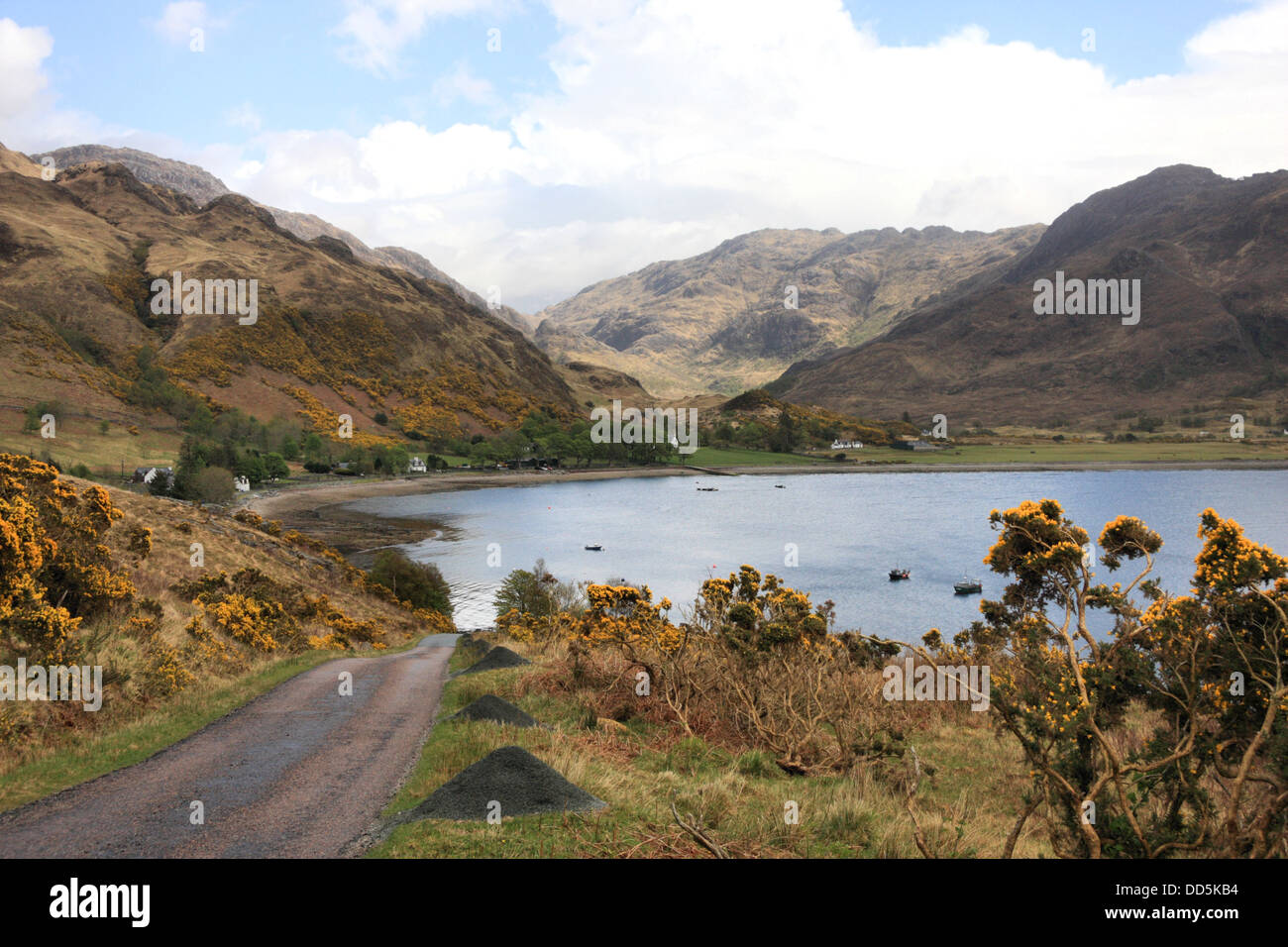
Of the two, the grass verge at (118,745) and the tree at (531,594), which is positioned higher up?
the grass verge at (118,745)

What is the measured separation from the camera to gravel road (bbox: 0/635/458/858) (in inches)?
340

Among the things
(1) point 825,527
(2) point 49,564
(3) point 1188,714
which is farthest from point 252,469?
(3) point 1188,714

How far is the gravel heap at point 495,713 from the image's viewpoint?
14.7 m

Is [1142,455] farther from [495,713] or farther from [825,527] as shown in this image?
[495,713]

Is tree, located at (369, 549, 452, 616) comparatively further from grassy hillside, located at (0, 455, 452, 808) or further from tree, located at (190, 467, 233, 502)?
tree, located at (190, 467, 233, 502)

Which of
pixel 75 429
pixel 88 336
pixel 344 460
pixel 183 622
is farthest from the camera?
pixel 88 336

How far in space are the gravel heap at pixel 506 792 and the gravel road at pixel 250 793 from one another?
0.90m

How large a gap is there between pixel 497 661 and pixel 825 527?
301 feet

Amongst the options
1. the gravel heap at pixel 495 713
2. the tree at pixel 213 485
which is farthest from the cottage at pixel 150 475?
the gravel heap at pixel 495 713

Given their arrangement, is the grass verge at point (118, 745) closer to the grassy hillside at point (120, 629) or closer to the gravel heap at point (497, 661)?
the grassy hillside at point (120, 629)

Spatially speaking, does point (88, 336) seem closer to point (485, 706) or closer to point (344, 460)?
point (344, 460)

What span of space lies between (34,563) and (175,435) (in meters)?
145

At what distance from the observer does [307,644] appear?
27766 mm

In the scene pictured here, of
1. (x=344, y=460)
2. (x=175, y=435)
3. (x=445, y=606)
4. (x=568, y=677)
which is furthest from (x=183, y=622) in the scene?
(x=344, y=460)
